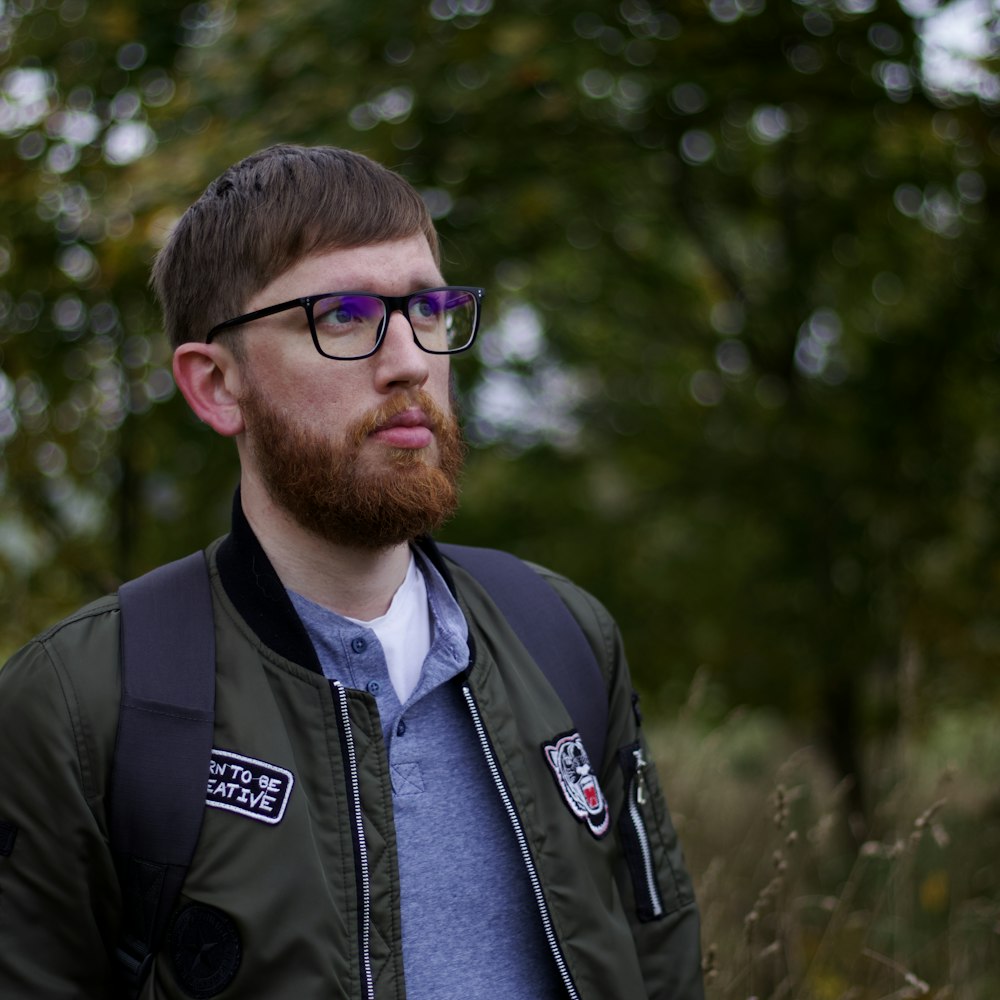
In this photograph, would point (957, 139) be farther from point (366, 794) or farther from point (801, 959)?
point (366, 794)

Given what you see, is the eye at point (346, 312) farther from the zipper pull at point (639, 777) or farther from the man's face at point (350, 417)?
the zipper pull at point (639, 777)

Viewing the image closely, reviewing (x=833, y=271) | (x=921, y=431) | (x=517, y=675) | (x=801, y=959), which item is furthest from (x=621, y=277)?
(x=517, y=675)

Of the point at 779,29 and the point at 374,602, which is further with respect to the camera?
the point at 779,29

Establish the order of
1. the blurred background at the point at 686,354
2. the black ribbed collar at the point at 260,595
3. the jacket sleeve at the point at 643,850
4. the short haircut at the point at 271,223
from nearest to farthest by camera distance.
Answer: the black ribbed collar at the point at 260,595 < the short haircut at the point at 271,223 < the jacket sleeve at the point at 643,850 < the blurred background at the point at 686,354

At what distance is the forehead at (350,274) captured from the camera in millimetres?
1718

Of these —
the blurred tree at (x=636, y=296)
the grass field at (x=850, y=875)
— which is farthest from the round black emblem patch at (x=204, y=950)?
the blurred tree at (x=636, y=296)

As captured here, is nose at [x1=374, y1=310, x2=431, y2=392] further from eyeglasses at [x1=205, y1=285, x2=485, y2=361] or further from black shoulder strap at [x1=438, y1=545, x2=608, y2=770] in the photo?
black shoulder strap at [x1=438, y1=545, x2=608, y2=770]

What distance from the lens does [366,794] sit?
157 centimetres

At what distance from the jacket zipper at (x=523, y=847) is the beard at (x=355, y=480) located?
0.28 metres

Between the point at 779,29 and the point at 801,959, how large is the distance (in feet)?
9.89

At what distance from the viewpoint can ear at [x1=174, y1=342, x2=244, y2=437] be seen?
5.98ft

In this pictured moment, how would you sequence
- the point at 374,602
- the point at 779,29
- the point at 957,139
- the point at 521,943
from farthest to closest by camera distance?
the point at 957,139
the point at 779,29
the point at 374,602
the point at 521,943

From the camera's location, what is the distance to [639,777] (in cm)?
195

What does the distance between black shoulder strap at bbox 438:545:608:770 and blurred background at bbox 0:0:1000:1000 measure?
3.54 ft
